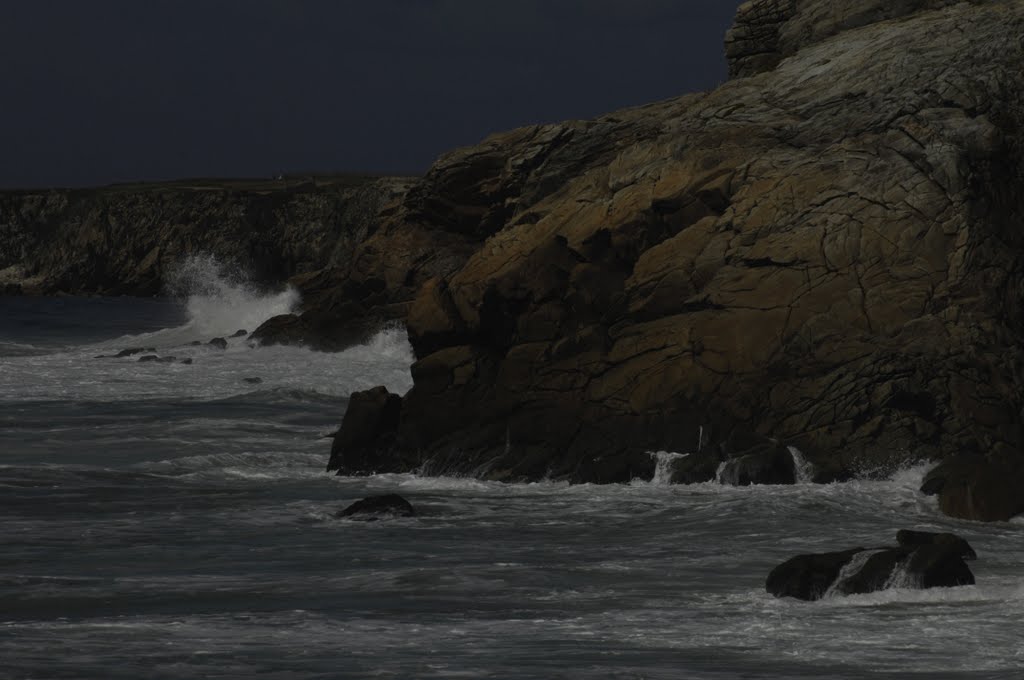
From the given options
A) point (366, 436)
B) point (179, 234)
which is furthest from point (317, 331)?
point (179, 234)

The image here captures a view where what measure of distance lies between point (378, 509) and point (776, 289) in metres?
8.57

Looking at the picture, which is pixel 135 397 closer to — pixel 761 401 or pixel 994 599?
pixel 761 401

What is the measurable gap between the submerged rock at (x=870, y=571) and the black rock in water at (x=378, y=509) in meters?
7.69

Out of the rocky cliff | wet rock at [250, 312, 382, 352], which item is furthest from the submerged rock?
the rocky cliff

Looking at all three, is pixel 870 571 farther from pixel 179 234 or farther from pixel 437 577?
pixel 179 234

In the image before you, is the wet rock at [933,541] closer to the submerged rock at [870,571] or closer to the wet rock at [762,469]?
the submerged rock at [870,571]

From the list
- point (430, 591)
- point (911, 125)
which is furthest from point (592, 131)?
point (430, 591)

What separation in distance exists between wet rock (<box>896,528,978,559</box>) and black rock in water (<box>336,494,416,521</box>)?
27.0 feet

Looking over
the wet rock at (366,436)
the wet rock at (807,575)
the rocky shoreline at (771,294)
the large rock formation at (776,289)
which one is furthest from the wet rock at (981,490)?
the wet rock at (366,436)

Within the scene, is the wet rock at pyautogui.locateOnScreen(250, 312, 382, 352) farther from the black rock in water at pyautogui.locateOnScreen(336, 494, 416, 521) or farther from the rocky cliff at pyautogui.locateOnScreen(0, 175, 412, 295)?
the rocky cliff at pyautogui.locateOnScreen(0, 175, 412, 295)

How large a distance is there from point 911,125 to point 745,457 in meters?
7.76

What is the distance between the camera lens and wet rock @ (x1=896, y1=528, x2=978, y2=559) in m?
19.0

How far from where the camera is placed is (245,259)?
160500mm

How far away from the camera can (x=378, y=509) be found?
25.0m
